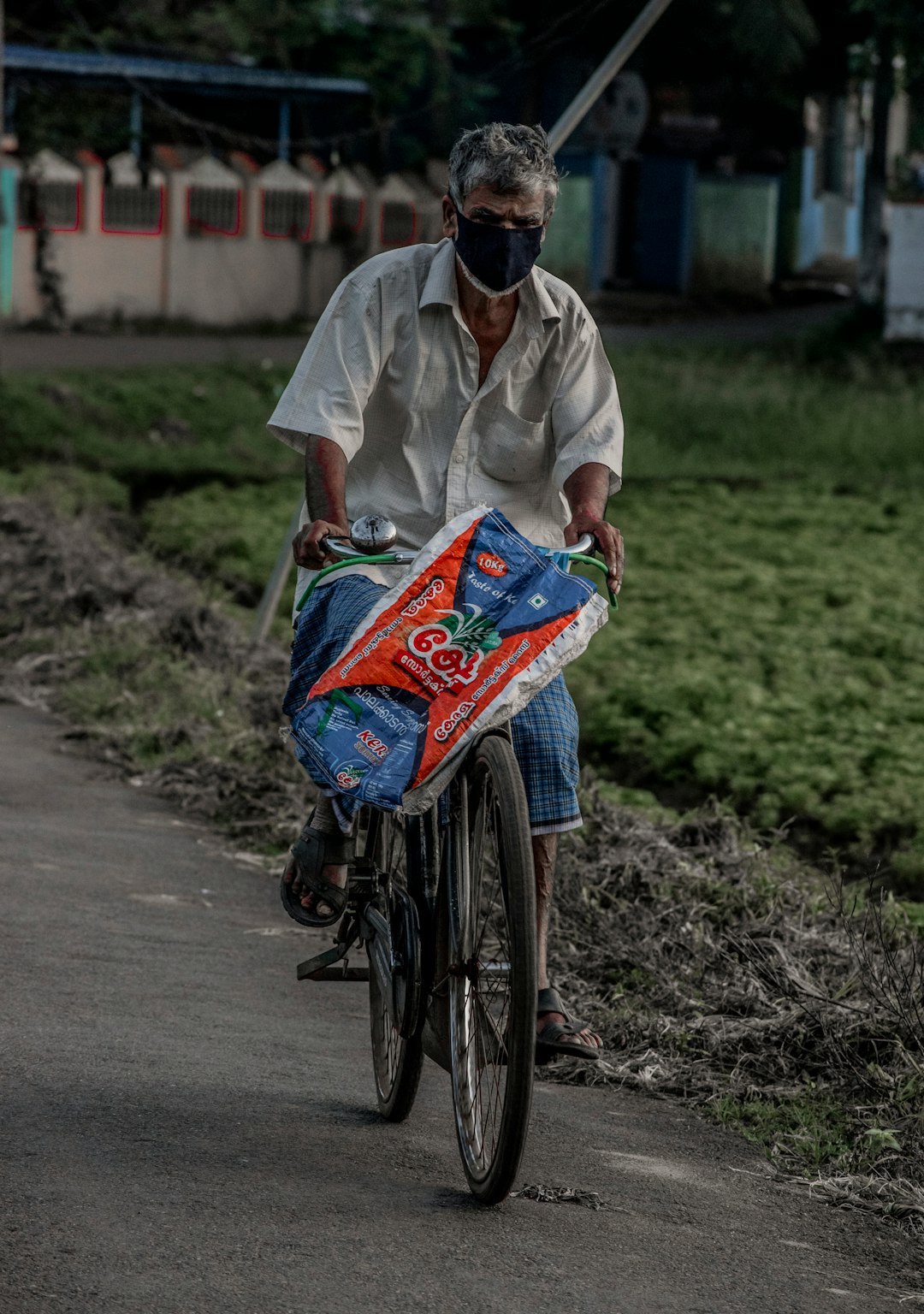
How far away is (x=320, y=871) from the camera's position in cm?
430

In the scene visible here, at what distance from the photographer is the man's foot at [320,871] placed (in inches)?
169

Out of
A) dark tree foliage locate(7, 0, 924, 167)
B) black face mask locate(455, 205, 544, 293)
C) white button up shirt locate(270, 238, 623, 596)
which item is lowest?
white button up shirt locate(270, 238, 623, 596)

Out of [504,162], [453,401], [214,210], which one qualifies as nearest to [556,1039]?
[453,401]

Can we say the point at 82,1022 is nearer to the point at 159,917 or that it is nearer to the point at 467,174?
the point at 159,917

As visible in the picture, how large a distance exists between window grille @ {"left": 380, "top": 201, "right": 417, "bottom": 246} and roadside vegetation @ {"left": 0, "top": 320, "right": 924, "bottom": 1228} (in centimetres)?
906

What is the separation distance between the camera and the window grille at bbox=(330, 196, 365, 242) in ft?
93.6

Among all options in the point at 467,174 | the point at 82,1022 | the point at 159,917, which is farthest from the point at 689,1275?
the point at 159,917

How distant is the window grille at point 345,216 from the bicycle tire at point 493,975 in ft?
83.6

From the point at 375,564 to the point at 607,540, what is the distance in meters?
0.49

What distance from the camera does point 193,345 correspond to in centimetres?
2389

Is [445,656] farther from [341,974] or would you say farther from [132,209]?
[132,209]

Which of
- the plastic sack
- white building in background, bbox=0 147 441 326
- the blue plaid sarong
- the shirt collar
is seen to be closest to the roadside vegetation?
the blue plaid sarong

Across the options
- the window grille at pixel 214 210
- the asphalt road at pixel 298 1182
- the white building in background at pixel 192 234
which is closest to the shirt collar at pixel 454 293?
the asphalt road at pixel 298 1182

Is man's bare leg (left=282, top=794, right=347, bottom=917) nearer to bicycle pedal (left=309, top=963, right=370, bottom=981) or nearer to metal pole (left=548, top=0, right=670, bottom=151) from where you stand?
bicycle pedal (left=309, top=963, right=370, bottom=981)
